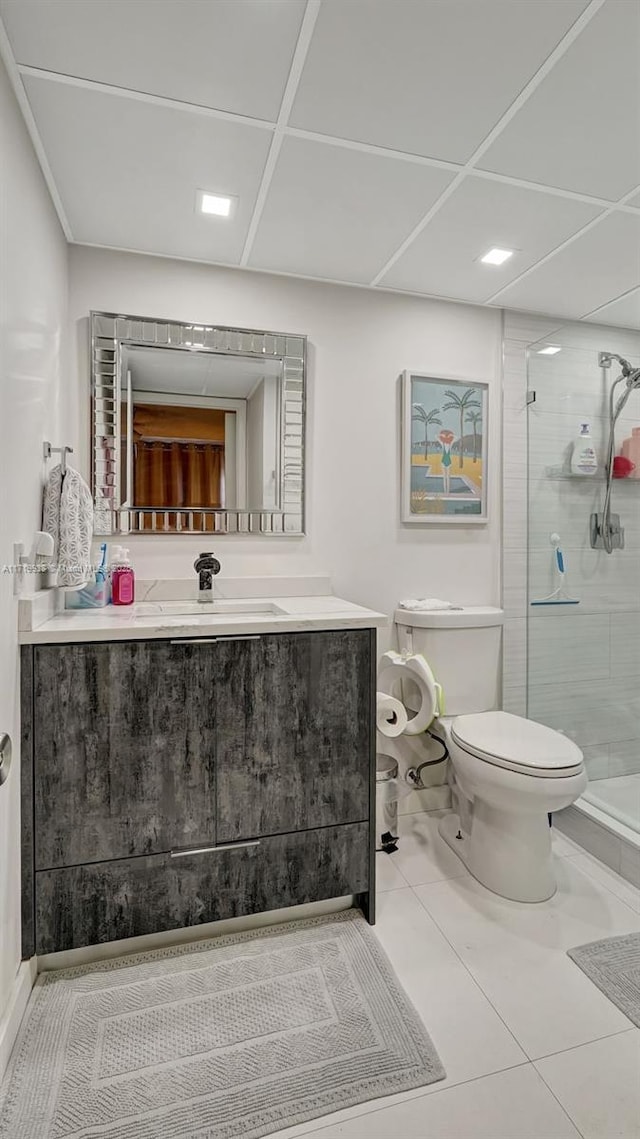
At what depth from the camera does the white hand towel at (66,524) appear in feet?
4.89

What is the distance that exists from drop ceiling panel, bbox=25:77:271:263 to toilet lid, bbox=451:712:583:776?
1.80 metres

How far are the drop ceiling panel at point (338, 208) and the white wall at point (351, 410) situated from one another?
0.17 meters

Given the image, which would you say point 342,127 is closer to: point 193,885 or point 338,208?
point 338,208

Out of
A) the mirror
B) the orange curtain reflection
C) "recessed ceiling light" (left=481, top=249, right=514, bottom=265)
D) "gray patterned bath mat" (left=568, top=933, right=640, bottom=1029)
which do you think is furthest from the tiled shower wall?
the orange curtain reflection

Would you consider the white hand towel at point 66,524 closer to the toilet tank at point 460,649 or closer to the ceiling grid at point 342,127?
the ceiling grid at point 342,127

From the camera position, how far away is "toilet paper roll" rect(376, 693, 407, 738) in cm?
195

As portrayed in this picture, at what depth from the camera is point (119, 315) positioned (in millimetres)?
1879

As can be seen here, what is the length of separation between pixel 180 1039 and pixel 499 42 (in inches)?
88.1

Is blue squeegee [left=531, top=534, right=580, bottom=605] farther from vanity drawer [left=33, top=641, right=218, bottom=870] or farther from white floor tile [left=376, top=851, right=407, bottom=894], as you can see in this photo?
vanity drawer [left=33, top=641, right=218, bottom=870]

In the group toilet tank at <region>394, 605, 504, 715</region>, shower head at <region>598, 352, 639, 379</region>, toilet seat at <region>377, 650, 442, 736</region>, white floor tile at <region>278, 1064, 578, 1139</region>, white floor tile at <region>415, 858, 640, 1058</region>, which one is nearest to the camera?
white floor tile at <region>278, 1064, 578, 1139</region>

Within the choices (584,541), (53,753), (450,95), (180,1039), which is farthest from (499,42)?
(180,1039)

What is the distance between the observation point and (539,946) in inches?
58.4

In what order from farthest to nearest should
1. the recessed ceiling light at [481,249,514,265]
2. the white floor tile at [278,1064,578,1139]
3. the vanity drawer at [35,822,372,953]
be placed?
the recessed ceiling light at [481,249,514,265] → the vanity drawer at [35,822,372,953] → the white floor tile at [278,1064,578,1139]

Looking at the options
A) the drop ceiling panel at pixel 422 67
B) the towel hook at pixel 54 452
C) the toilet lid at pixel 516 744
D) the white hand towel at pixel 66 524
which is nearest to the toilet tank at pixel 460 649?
the toilet lid at pixel 516 744
